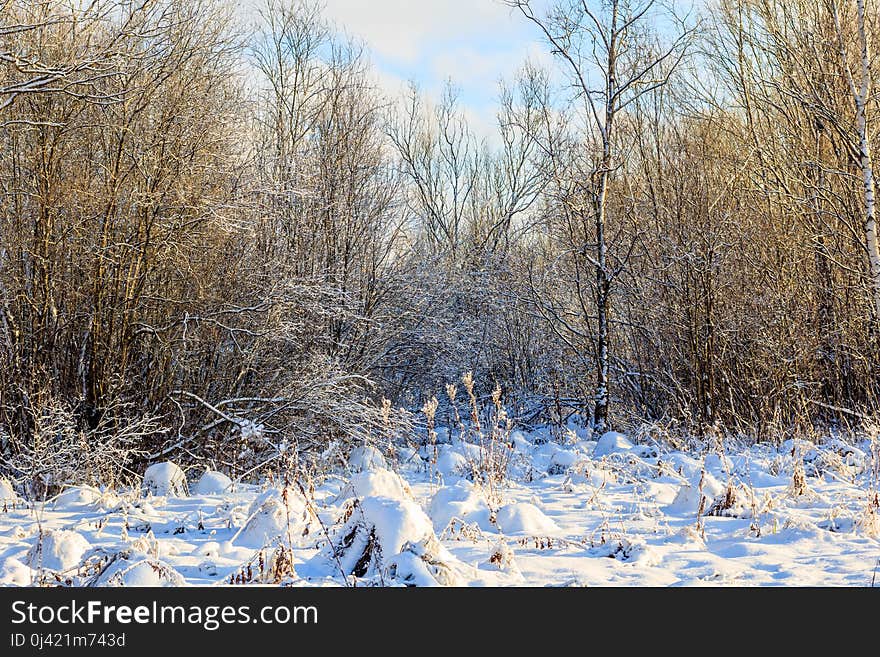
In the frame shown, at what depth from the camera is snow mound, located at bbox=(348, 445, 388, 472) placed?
7.99 m

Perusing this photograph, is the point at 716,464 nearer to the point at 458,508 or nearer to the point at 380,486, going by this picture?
the point at 458,508

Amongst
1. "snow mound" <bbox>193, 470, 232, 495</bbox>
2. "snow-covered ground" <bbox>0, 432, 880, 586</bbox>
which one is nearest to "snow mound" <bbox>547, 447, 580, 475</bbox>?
"snow-covered ground" <bbox>0, 432, 880, 586</bbox>

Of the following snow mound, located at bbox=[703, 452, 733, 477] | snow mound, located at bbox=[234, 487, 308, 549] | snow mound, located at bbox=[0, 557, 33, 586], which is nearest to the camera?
snow mound, located at bbox=[0, 557, 33, 586]

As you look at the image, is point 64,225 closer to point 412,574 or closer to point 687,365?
point 412,574

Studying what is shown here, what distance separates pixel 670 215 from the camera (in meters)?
11.1

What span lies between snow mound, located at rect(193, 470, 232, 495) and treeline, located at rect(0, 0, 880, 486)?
93cm

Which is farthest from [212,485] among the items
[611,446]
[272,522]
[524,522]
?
[611,446]

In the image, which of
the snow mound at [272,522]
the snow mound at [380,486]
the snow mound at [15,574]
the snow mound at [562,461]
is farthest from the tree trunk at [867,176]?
the snow mound at [15,574]

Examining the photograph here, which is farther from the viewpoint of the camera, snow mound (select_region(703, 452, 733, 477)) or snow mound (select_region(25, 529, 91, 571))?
snow mound (select_region(703, 452, 733, 477))

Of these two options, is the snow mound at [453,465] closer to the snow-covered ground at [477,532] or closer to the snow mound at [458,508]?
the snow-covered ground at [477,532]

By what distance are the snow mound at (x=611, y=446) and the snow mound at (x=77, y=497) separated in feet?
16.1

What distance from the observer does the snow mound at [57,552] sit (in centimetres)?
351

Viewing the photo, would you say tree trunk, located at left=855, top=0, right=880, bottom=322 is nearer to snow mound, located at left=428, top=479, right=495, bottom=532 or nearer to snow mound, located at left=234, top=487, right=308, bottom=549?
snow mound, located at left=428, top=479, right=495, bottom=532
